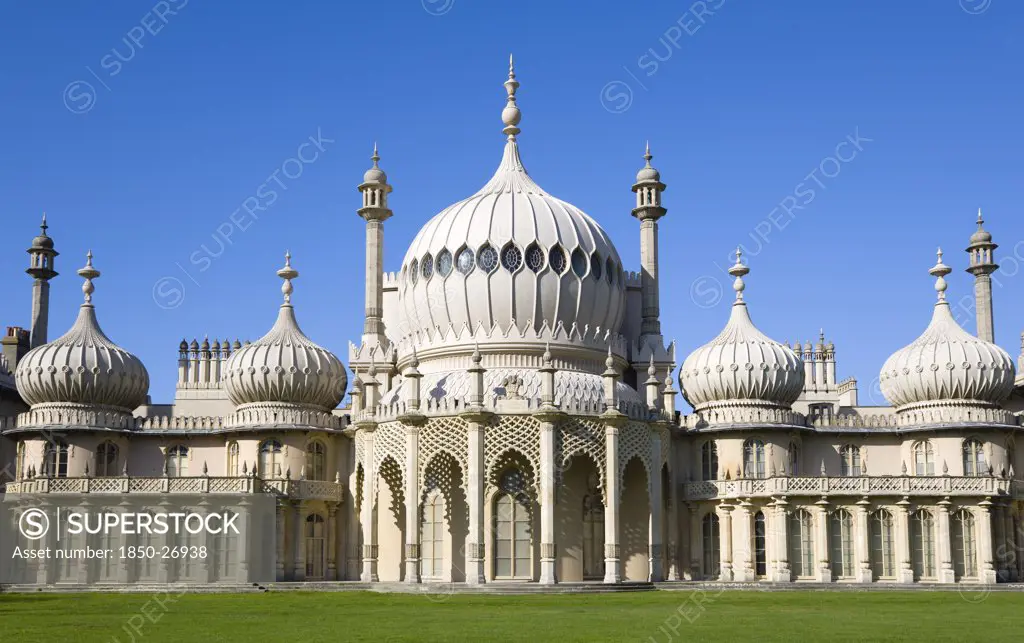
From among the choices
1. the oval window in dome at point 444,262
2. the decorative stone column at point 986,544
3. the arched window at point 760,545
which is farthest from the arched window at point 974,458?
the oval window in dome at point 444,262

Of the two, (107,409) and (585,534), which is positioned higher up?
(107,409)

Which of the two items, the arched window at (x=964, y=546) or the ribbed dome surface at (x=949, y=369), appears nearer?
the arched window at (x=964, y=546)

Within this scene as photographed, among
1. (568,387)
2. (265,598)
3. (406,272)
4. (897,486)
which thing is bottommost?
(265,598)

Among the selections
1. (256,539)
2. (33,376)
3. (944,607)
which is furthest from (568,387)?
(33,376)

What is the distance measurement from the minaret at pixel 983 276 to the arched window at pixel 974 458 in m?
9.03

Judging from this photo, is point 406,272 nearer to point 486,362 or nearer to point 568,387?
point 486,362

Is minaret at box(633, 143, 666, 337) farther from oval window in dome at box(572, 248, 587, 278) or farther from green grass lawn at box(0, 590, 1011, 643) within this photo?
green grass lawn at box(0, 590, 1011, 643)

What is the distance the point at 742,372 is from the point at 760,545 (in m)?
7.06

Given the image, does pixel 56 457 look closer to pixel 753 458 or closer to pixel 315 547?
pixel 315 547

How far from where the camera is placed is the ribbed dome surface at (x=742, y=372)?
56000mm

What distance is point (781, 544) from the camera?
5250cm

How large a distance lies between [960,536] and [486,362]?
19.6 metres

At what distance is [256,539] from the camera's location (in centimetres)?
5250

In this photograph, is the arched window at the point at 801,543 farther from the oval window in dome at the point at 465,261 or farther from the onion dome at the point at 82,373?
the onion dome at the point at 82,373
